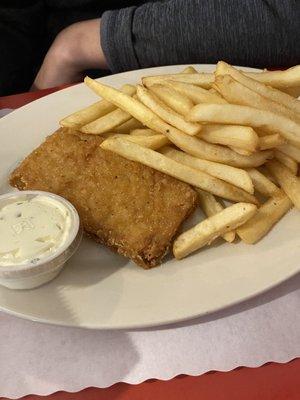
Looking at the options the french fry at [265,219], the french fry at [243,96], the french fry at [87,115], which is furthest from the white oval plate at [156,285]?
the french fry at [87,115]

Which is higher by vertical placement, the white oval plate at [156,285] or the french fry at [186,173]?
the french fry at [186,173]

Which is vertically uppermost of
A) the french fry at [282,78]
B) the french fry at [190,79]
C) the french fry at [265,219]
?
the french fry at [282,78]

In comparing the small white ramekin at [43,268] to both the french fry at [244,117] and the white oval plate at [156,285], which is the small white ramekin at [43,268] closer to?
the white oval plate at [156,285]

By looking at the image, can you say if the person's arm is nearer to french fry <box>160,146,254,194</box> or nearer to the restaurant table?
french fry <box>160,146,254,194</box>

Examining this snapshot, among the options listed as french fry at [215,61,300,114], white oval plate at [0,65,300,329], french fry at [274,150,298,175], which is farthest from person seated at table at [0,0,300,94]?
white oval plate at [0,65,300,329]

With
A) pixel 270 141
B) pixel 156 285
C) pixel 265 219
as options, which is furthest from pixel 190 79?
pixel 156 285

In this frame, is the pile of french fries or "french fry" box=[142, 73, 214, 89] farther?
"french fry" box=[142, 73, 214, 89]
